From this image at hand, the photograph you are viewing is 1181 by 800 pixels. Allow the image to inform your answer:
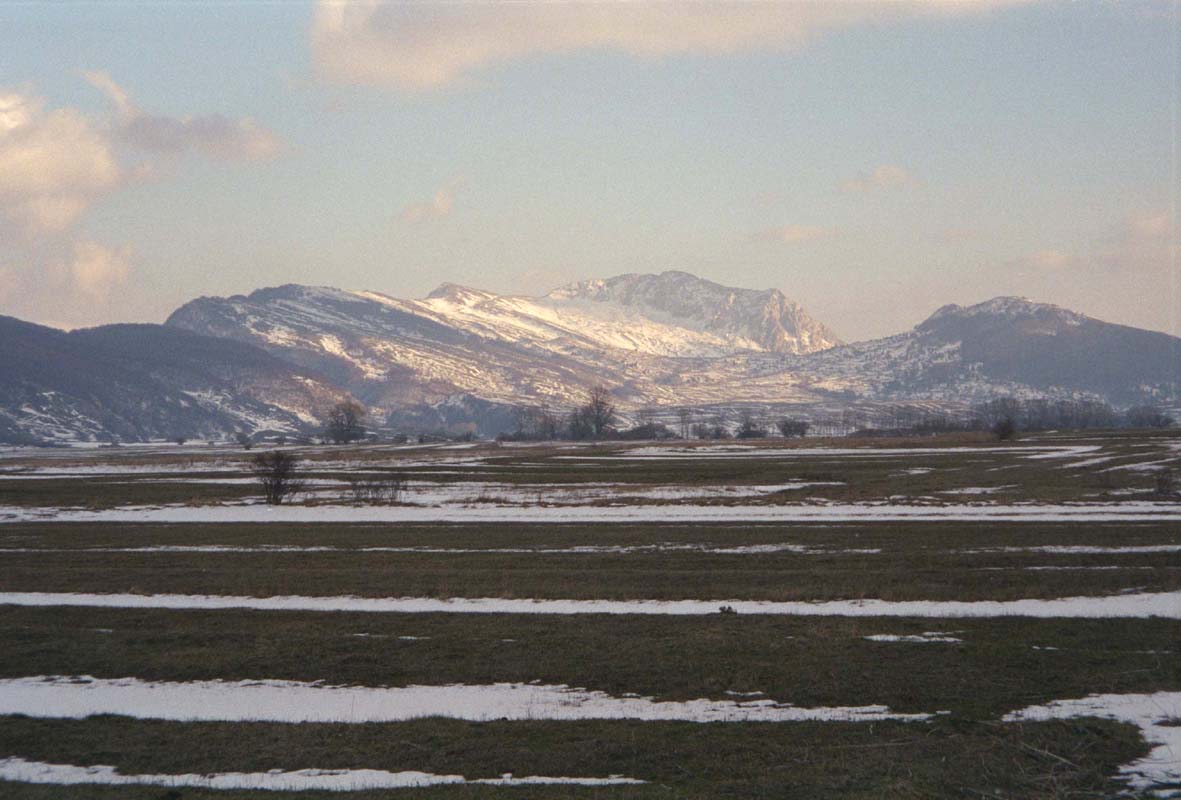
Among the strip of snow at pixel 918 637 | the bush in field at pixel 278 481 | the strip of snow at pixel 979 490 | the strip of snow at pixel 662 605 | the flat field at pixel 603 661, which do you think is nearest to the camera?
the flat field at pixel 603 661

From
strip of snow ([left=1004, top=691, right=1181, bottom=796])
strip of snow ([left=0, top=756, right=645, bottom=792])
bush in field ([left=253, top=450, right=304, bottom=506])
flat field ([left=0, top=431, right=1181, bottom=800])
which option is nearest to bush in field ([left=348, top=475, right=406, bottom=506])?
bush in field ([left=253, top=450, right=304, bottom=506])

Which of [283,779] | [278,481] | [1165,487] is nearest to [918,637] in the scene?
[283,779]

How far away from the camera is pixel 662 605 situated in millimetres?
26312

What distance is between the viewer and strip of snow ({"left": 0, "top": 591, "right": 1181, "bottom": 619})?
960 inches

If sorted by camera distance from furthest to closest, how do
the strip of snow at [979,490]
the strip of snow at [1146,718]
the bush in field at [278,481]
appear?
the bush in field at [278,481]
the strip of snow at [979,490]
the strip of snow at [1146,718]

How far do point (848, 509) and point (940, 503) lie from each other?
5945 mm

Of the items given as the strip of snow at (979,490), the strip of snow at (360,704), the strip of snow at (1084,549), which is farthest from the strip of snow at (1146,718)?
the strip of snow at (979,490)

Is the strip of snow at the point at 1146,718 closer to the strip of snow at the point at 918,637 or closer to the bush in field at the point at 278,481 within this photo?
the strip of snow at the point at 918,637

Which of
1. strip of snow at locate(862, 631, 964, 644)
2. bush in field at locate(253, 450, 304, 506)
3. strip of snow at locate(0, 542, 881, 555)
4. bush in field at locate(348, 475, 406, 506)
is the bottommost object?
strip of snow at locate(862, 631, 964, 644)

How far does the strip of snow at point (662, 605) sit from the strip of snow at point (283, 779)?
1132 cm

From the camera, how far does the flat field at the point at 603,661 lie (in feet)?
46.7

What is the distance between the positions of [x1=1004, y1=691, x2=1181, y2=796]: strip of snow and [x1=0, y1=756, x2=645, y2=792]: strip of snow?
680 centimetres

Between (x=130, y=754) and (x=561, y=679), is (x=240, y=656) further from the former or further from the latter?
(x=561, y=679)

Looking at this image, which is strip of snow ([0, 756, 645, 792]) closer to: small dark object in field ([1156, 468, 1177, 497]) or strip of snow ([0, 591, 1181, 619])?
strip of snow ([0, 591, 1181, 619])
